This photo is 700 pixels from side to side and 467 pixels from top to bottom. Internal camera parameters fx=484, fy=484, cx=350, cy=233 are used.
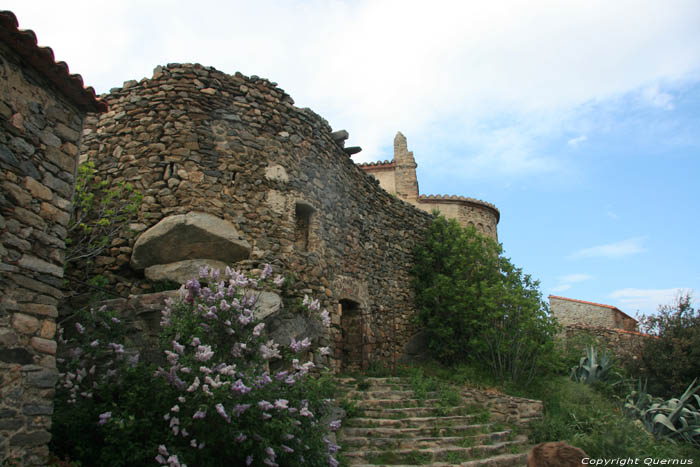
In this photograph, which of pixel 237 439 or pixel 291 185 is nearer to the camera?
pixel 237 439

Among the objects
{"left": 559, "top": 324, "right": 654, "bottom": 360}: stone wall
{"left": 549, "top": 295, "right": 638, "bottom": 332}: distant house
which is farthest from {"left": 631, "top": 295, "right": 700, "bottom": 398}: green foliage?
{"left": 549, "top": 295, "right": 638, "bottom": 332}: distant house

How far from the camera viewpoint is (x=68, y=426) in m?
4.75

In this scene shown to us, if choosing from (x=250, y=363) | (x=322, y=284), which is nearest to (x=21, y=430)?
(x=250, y=363)

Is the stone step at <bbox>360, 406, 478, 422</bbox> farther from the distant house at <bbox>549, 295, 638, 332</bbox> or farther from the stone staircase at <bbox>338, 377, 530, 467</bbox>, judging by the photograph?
the distant house at <bbox>549, 295, 638, 332</bbox>

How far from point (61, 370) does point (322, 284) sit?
14.5 ft

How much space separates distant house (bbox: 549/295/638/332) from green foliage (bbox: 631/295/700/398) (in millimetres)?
4338

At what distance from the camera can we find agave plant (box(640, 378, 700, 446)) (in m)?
8.41

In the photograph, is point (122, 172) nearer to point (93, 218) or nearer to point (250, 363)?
point (93, 218)

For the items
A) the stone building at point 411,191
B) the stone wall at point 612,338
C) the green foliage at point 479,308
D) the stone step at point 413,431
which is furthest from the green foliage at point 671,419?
the stone building at point 411,191

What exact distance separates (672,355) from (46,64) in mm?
12934

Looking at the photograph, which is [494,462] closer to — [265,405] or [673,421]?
[265,405]

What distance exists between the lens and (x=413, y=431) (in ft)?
23.2

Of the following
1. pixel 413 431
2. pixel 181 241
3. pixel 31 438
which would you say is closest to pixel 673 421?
pixel 413 431

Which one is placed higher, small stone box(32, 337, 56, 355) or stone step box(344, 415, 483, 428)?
small stone box(32, 337, 56, 355)
